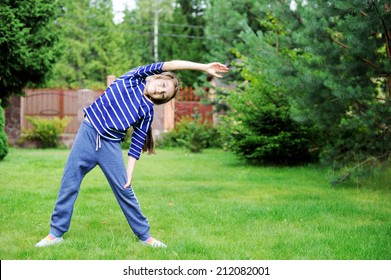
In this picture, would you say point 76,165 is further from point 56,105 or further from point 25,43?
point 56,105

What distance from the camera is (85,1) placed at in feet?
126

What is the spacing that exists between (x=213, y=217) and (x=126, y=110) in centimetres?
204

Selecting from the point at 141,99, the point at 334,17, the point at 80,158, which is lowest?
the point at 80,158

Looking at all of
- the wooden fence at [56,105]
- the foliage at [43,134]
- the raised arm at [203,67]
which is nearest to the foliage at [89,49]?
the wooden fence at [56,105]

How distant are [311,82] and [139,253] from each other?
4726 millimetres

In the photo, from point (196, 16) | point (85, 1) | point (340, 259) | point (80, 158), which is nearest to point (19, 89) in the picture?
point (80, 158)

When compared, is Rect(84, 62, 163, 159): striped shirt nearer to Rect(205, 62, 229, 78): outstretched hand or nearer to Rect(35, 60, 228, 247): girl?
Rect(35, 60, 228, 247): girl

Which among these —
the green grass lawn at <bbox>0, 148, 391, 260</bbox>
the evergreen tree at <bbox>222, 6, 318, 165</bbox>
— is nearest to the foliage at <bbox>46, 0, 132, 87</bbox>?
the evergreen tree at <bbox>222, 6, 318, 165</bbox>

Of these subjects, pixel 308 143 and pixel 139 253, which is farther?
pixel 308 143

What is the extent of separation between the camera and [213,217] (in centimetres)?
631

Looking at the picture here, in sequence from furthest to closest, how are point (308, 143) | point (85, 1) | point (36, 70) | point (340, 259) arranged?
point (85, 1), point (36, 70), point (308, 143), point (340, 259)

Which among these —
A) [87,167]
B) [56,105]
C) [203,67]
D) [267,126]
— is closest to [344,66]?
[267,126]
